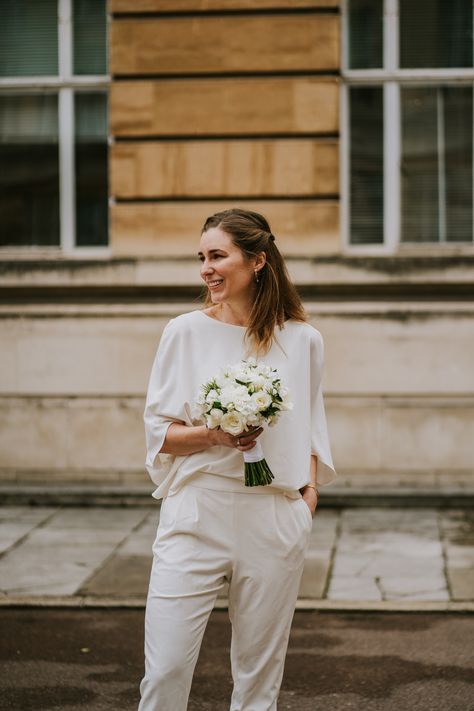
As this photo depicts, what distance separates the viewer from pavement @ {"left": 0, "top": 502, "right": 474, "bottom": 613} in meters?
6.91

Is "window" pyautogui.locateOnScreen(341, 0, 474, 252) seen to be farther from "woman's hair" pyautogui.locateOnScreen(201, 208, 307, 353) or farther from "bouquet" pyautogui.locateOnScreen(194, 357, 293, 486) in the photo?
"bouquet" pyautogui.locateOnScreen(194, 357, 293, 486)

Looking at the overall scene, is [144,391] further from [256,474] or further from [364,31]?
[256,474]

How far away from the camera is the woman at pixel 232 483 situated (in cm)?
342

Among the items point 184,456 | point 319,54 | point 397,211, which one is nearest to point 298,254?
point 397,211

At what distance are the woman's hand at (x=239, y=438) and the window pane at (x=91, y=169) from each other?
760 cm

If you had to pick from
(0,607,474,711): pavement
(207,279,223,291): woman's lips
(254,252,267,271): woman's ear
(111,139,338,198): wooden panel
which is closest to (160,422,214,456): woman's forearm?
(207,279,223,291): woman's lips

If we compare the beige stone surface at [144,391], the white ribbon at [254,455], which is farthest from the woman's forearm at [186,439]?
the beige stone surface at [144,391]

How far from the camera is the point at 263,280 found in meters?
3.66

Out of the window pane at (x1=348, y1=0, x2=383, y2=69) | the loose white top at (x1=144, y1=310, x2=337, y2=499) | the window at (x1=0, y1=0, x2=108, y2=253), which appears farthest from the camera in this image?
the window at (x1=0, y1=0, x2=108, y2=253)

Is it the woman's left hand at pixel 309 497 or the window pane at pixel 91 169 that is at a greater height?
the window pane at pixel 91 169

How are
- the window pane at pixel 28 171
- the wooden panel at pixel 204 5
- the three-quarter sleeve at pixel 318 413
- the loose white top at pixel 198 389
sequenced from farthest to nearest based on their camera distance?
1. the window pane at pixel 28 171
2. the wooden panel at pixel 204 5
3. the three-quarter sleeve at pixel 318 413
4. the loose white top at pixel 198 389

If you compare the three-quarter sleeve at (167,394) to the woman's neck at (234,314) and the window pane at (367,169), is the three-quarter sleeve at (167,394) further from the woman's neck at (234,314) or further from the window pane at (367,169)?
the window pane at (367,169)

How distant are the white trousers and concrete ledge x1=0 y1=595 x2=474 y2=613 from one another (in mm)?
3188

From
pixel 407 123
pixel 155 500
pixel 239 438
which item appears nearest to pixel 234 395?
pixel 239 438
